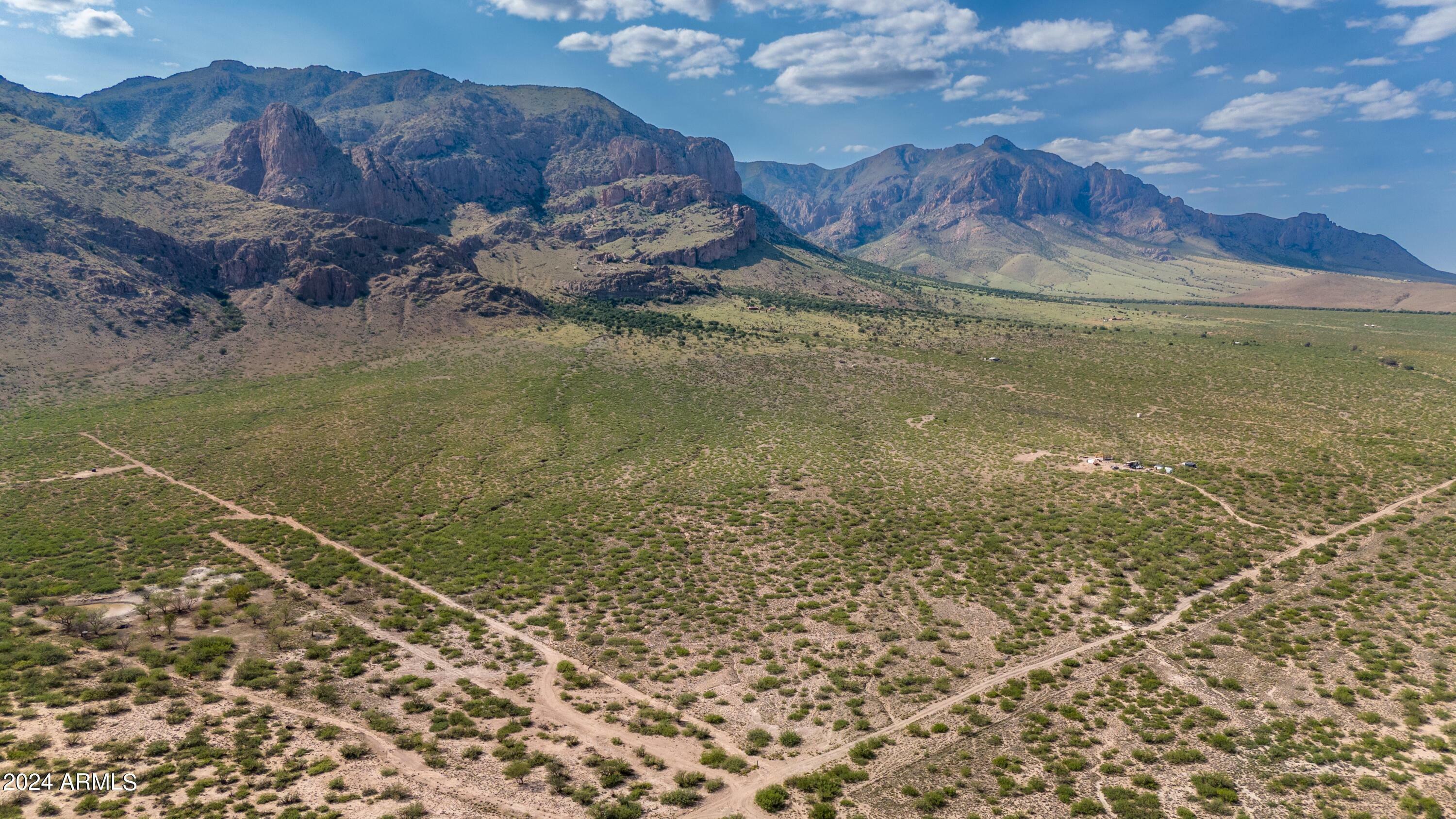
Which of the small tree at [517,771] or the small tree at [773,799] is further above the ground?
the small tree at [517,771]

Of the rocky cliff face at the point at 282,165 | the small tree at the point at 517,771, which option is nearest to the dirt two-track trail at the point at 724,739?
the small tree at the point at 517,771

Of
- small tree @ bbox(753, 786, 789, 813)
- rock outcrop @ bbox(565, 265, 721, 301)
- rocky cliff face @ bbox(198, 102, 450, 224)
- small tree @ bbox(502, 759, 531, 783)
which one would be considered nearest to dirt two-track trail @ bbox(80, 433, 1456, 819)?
small tree @ bbox(753, 786, 789, 813)

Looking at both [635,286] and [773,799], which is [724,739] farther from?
[635,286]

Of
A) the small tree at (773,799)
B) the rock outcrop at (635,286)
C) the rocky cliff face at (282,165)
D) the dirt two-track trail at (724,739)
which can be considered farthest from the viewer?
the rocky cliff face at (282,165)

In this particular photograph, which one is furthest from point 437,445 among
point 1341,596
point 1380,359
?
point 1380,359

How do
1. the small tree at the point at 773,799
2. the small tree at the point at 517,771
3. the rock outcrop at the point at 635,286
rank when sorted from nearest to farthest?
the small tree at the point at 773,799
the small tree at the point at 517,771
the rock outcrop at the point at 635,286

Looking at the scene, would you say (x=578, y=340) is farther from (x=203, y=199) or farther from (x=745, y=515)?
(x=203, y=199)

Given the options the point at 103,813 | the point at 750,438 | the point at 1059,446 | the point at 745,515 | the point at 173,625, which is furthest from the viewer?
the point at 750,438

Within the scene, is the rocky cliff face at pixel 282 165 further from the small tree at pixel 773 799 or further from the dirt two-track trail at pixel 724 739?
the small tree at pixel 773 799

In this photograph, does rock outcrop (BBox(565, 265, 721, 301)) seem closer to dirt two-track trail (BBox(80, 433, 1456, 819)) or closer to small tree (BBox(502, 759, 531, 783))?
dirt two-track trail (BBox(80, 433, 1456, 819))
